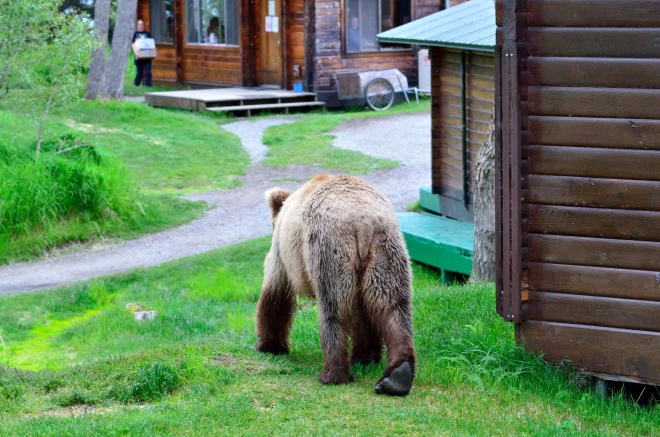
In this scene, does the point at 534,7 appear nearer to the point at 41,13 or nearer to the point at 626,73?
the point at 626,73

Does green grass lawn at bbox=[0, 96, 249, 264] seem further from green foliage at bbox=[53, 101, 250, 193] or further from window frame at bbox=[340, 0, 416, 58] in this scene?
window frame at bbox=[340, 0, 416, 58]

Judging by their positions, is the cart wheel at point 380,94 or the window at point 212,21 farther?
the window at point 212,21

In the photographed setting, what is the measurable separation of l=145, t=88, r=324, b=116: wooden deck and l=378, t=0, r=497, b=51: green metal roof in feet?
37.3

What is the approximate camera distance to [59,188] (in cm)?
1464

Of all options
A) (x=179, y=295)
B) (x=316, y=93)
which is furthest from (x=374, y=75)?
(x=179, y=295)

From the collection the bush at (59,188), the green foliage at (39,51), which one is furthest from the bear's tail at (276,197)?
the green foliage at (39,51)

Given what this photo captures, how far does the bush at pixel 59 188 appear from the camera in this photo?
14266 millimetres

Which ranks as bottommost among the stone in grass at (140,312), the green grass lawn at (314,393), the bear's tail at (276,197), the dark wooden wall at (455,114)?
the stone in grass at (140,312)

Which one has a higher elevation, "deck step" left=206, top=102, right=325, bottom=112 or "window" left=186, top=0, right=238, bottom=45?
"window" left=186, top=0, right=238, bottom=45

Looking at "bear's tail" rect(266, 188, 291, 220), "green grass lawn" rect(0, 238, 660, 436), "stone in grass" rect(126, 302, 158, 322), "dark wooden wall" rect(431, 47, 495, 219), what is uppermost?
"dark wooden wall" rect(431, 47, 495, 219)

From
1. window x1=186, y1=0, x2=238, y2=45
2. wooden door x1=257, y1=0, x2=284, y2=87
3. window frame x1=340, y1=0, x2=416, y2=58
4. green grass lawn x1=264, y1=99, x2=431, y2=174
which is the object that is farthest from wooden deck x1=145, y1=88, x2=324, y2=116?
window x1=186, y1=0, x2=238, y2=45

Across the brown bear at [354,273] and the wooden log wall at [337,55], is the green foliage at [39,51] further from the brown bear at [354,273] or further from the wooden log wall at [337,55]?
the wooden log wall at [337,55]

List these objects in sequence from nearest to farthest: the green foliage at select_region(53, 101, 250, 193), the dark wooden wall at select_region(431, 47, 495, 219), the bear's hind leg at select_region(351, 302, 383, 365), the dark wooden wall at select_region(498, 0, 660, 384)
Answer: the dark wooden wall at select_region(498, 0, 660, 384), the bear's hind leg at select_region(351, 302, 383, 365), the dark wooden wall at select_region(431, 47, 495, 219), the green foliage at select_region(53, 101, 250, 193)

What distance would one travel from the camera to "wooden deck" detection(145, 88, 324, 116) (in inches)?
1024
